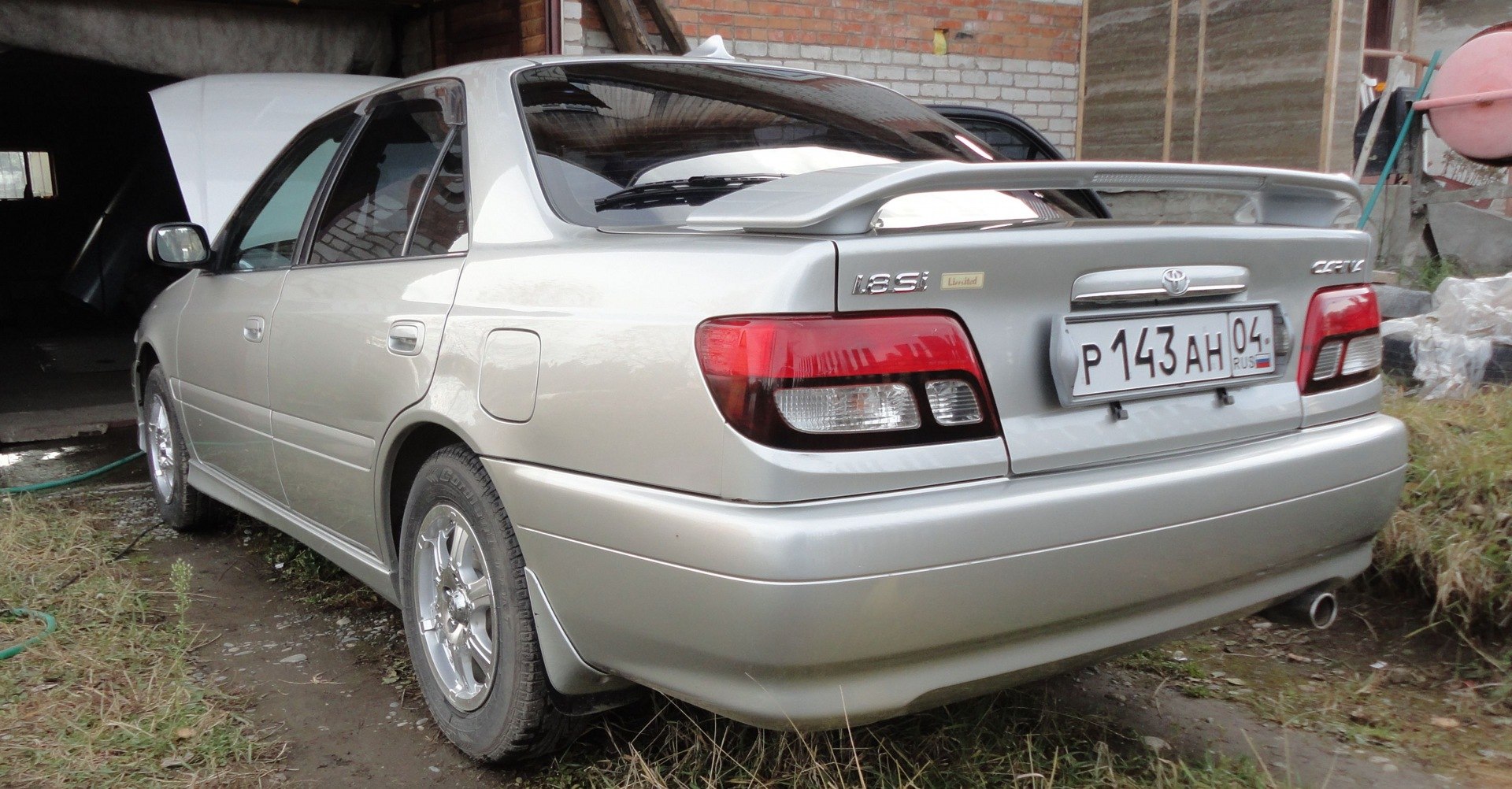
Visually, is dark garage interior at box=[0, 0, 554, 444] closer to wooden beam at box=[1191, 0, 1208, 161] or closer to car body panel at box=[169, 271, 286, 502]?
car body panel at box=[169, 271, 286, 502]

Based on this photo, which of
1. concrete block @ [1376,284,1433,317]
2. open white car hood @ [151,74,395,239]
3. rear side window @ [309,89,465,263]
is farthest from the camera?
open white car hood @ [151,74,395,239]

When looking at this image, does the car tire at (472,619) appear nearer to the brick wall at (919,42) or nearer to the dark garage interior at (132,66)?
the dark garage interior at (132,66)

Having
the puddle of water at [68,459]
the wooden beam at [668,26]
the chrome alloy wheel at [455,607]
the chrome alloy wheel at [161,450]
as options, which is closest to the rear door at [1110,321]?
the chrome alloy wheel at [455,607]

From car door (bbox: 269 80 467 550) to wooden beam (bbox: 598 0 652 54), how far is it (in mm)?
3952

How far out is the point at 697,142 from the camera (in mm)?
2514

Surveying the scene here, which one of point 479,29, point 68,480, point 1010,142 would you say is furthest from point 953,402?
point 479,29

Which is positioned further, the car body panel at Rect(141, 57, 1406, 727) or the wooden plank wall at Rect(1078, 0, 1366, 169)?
the wooden plank wall at Rect(1078, 0, 1366, 169)

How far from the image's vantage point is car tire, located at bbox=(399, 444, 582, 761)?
2.20 metres

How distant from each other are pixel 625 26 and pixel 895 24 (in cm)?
234

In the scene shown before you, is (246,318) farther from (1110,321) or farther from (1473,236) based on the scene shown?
(1473,236)

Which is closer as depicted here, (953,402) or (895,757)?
(953,402)

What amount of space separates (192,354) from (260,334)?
0.75m

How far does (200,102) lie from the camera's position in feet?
20.3

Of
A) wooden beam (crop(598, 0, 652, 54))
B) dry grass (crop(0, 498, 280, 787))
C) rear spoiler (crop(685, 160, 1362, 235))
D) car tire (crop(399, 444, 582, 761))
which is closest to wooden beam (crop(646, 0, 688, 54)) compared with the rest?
wooden beam (crop(598, 0, 652, 54))
